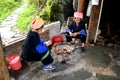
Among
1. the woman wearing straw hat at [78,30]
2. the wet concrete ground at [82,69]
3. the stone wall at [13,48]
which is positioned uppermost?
the woman wearing straw hat at [78,30]

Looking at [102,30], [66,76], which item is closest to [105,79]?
[66,76]

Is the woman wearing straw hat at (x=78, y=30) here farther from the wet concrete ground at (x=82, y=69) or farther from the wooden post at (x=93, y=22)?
the wet concrete ground at (x=82, y=69)

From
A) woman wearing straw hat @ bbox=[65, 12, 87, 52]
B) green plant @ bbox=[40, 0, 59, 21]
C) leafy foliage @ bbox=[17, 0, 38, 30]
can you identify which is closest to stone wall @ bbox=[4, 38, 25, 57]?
woman wearing straw hat @ bbox=[65, 12, 87, 52]

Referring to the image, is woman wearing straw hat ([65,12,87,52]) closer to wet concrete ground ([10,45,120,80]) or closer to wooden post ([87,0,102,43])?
wooden post ([87,0,102,43])

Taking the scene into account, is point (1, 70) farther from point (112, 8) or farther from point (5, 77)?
point (112, 8)

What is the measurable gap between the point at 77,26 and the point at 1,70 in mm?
3326

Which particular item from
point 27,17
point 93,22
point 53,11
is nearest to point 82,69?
point 93,22

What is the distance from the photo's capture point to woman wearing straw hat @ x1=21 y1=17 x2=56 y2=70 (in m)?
4.88

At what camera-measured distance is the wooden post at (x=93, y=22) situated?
6.35m

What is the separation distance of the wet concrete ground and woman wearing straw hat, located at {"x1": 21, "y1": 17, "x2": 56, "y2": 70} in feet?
1.43

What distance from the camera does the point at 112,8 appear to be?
825 cm

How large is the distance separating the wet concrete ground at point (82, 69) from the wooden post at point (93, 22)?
697mm

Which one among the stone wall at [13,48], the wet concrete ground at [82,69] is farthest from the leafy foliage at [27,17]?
the wet concrete ground at [82,69]

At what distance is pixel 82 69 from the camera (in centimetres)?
547
